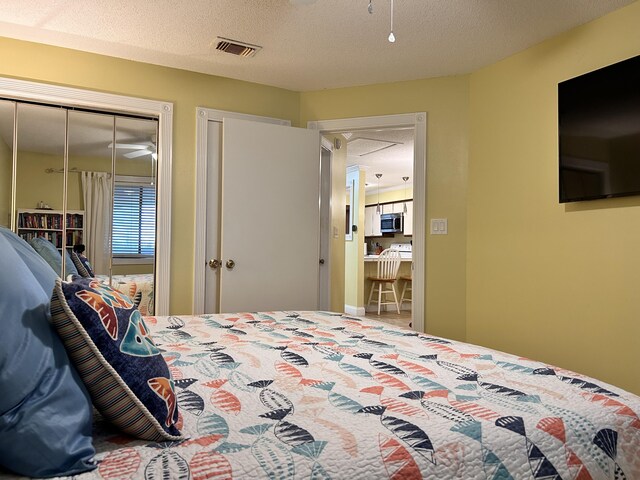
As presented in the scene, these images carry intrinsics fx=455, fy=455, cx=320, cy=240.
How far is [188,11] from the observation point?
2.55 meters

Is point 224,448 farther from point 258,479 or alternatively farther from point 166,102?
point 166,102

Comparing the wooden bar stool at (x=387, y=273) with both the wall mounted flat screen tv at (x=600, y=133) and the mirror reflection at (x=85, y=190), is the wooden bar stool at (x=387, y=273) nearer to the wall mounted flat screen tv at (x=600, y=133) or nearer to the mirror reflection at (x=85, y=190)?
the mirror reflection at (x=85, y=190)

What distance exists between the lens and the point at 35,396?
2.66 feet

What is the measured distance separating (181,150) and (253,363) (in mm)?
2387

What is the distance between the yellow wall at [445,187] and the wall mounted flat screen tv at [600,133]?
0.85 metres

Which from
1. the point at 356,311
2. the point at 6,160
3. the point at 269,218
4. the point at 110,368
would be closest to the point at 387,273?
the point at 356,311

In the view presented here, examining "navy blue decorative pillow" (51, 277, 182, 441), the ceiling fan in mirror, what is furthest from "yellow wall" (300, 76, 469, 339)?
"navy blue decorative pillow" (51, 277, 182, 441)

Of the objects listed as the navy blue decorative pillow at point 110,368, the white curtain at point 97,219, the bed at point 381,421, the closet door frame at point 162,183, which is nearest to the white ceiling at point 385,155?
the closet door frame at point 162,183

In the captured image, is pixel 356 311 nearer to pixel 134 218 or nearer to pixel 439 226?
pixel 439 226

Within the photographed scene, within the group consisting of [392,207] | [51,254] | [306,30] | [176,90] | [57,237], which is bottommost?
[51,254]

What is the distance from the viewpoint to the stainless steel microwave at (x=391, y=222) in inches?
364

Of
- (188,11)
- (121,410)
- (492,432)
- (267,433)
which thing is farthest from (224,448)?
(188,11)

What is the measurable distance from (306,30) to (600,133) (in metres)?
1.78

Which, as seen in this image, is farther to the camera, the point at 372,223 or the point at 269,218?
the point at 372,223
